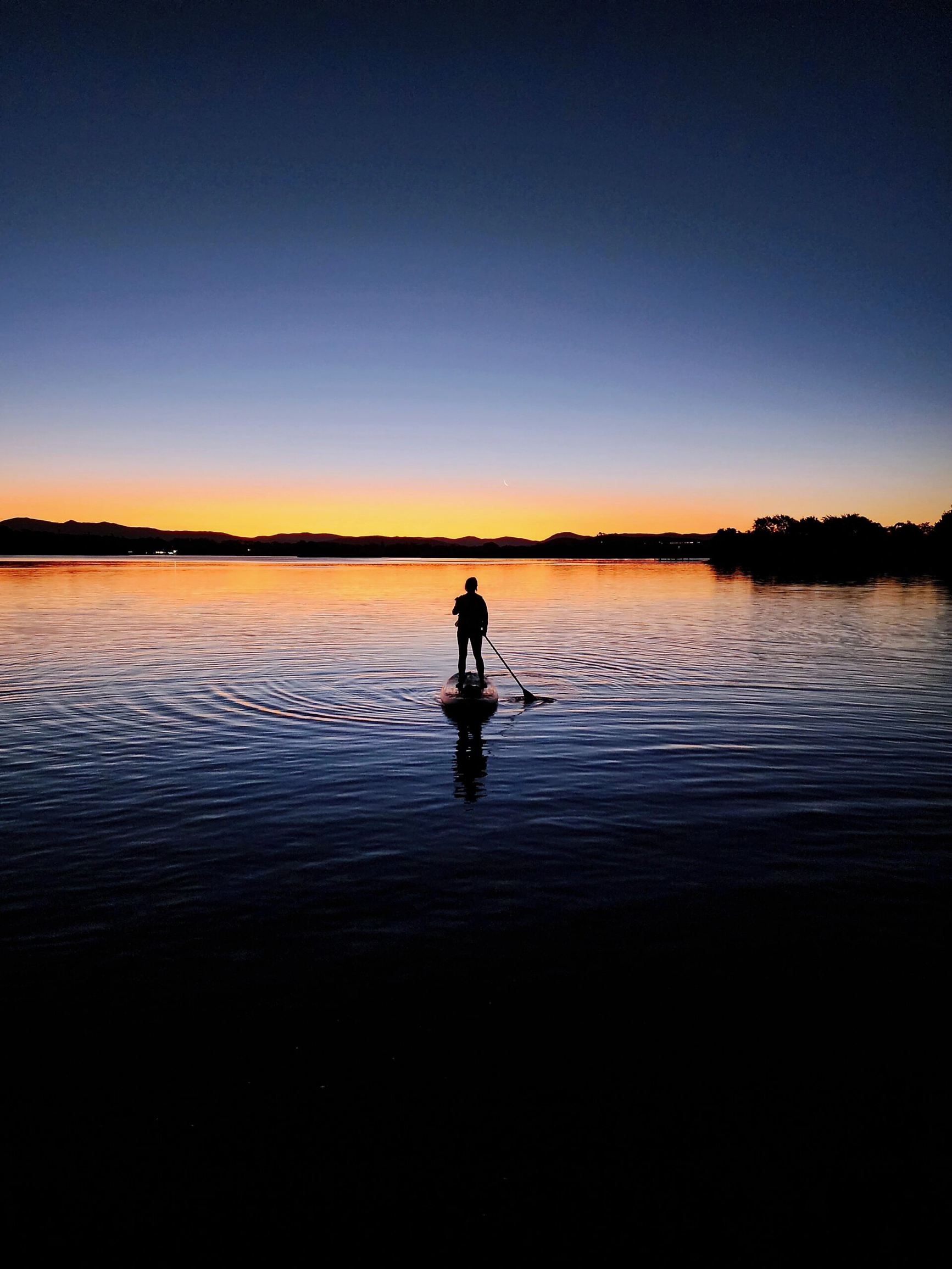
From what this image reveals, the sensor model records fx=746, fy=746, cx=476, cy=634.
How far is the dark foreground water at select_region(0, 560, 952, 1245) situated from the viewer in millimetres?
4895

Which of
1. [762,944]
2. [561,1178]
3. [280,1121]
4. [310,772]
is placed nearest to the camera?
[561,1178]

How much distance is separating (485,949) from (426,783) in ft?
18.5

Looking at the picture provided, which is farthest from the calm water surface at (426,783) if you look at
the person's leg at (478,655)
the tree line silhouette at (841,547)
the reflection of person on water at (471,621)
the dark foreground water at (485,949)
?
the tree line silhouette at (841,547)

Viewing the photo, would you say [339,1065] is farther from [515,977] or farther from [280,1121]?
[515,977]

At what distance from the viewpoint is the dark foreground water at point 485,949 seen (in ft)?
16.1

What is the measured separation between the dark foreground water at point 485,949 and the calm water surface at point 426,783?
71 mm

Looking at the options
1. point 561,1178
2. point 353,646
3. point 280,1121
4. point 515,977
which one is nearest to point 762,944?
point 515,977

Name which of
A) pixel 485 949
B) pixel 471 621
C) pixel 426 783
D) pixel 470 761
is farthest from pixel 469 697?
pixel 485 949

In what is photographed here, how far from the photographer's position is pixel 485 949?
7.20 metres

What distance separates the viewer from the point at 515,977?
673 centimetres

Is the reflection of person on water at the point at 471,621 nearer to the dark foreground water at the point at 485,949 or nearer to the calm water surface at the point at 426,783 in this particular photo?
the calm water surface at the point at 426,783

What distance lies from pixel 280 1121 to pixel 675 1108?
8.99ft

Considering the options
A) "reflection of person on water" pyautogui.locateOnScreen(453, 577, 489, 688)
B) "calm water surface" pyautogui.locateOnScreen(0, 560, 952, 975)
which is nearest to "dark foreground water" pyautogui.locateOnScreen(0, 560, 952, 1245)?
"calm water surface" pyautogui.locateOnScreen(0, 560, 952, 975)

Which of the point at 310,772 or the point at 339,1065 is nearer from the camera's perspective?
the point at 339,1065
